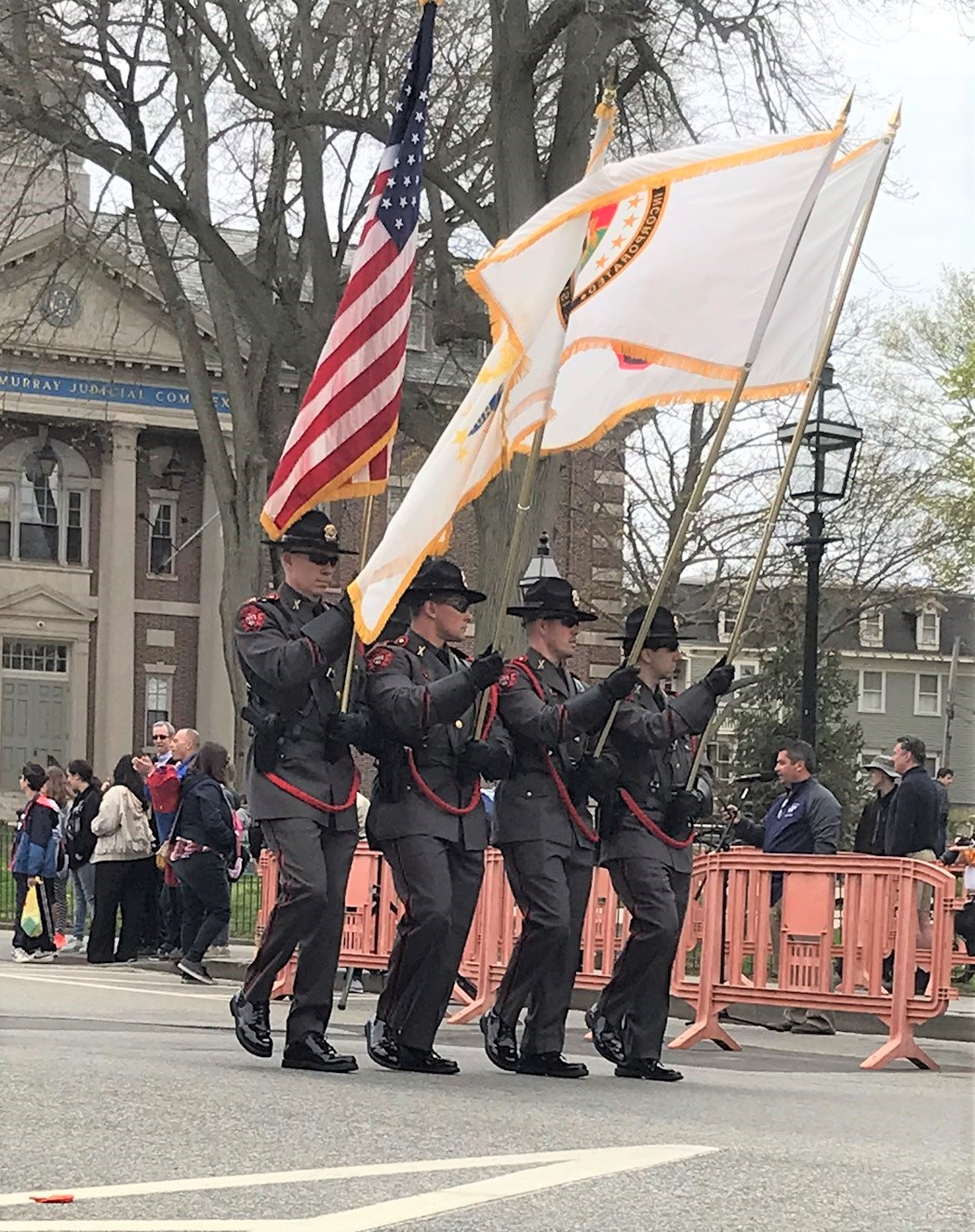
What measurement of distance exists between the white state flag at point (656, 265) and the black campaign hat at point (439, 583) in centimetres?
64

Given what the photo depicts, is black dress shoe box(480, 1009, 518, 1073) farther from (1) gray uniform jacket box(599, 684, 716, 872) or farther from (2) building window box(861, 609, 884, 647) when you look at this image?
(2) building window box(861, 609, 884, 647)

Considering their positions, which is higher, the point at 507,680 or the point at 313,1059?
the point at 507,680

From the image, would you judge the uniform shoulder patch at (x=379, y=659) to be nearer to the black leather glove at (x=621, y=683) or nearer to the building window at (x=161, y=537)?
the black leather glove at (x=621, y=683)

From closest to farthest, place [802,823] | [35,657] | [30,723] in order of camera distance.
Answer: [802,823], [30,723], [35,657]

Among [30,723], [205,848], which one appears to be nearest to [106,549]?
[30,723]

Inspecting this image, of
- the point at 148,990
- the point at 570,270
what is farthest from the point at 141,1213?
the point at 148,990

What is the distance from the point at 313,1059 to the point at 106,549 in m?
43.8

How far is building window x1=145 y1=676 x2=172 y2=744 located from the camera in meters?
51.9

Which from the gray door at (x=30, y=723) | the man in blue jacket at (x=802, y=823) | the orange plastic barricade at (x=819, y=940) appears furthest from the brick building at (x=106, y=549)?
the orange plastic barricade at (x=819, y=940)

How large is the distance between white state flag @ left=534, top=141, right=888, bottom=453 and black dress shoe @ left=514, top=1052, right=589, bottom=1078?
9.07ft

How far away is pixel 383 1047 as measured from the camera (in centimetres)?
930

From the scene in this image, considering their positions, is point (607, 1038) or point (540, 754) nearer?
point (540, 754)

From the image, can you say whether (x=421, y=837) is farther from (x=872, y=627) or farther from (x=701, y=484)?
(x=872, y=627)

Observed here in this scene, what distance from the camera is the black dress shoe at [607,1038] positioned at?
393 inches
